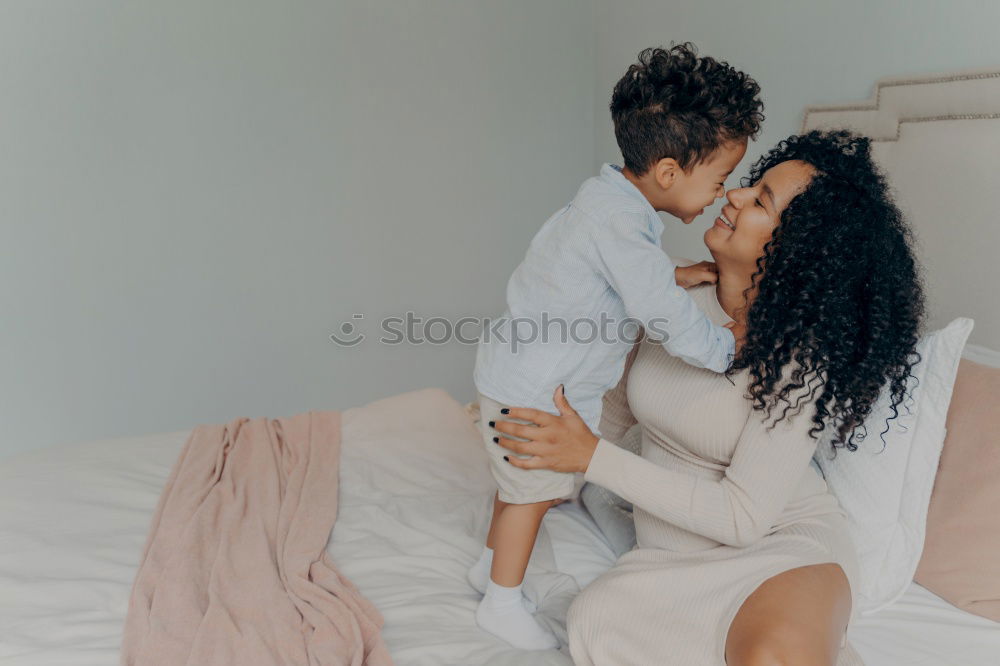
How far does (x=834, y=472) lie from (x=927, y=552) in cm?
20

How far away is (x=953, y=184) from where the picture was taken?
1646 mm

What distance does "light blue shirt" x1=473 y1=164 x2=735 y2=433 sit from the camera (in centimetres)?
131

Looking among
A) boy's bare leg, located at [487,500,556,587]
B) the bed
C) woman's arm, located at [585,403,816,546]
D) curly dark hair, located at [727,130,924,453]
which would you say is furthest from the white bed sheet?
curly dark hair, located at [727,130,924,453]

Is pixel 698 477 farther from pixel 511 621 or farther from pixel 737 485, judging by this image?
pixel 511 621

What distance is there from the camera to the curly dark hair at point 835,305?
4.25 ft

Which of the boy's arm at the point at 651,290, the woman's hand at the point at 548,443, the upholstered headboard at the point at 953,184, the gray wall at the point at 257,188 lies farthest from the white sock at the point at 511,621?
the gray wall at the point at 257,188

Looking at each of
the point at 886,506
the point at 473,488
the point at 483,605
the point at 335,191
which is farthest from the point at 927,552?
the point at 335,191

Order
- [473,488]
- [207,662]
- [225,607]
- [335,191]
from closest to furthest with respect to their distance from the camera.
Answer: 1. [207,662]
2. [225,607]
3. [473,488]
4. [335,191]

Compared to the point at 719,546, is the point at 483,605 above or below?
below

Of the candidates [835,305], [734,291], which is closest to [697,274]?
[734,291]

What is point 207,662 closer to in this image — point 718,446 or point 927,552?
point 718,446

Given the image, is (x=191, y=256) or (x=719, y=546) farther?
(x=191, y=256)

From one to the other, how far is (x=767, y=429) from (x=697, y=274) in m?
0.38

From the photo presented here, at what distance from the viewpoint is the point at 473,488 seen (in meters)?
1.85
